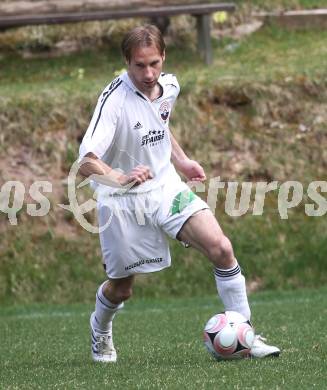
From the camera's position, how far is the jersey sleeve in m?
7.24

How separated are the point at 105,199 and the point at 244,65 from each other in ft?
33.8

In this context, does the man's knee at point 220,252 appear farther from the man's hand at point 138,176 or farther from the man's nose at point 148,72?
the man's nose at point 148,72

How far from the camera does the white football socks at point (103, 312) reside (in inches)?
310

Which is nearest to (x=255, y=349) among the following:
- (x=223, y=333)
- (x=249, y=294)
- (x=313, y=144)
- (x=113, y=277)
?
(x=223, y=333)

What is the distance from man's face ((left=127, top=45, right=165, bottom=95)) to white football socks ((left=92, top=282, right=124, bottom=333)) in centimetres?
140

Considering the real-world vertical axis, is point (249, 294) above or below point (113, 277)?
below

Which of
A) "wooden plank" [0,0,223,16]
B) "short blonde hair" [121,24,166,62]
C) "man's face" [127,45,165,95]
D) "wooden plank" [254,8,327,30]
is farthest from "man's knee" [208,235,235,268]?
"wooden plank" [254,8,327,30]

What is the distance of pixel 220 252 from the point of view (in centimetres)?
725

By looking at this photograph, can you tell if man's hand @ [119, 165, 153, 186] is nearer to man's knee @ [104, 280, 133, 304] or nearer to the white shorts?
the white shorts

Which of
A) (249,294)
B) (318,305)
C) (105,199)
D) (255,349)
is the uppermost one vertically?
(105,199)

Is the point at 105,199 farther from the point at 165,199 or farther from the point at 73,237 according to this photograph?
the point at 73,237

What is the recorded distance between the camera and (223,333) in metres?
7.14

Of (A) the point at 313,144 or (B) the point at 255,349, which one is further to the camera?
(A) the point at 313,144

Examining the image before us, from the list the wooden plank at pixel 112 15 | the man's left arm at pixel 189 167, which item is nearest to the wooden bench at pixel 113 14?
the wooden plank at pixel 112 15
